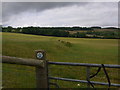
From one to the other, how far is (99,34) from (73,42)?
487 inches

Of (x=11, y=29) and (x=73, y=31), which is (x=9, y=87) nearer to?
(x=73, y=31)

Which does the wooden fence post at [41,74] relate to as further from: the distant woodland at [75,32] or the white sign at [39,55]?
the distant woodland at [75,32]

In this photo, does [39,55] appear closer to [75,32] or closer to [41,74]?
[41,74]

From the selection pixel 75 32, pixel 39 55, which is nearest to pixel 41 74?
pixel 39 55

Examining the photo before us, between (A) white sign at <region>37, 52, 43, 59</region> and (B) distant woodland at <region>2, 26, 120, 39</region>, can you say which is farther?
(B) distant woodland at <region>2, 26, 120, 39</region>

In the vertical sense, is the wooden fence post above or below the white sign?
below

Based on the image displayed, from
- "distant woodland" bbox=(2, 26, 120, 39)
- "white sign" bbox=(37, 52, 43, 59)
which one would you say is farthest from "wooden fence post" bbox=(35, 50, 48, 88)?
"distant woodland" bbox=(2, 26, 120, 39)

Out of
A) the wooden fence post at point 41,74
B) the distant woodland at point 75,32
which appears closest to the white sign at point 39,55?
the wooden fence post at point 41,74

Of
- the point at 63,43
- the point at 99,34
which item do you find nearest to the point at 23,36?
the point at 63,43

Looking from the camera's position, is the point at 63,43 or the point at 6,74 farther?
the point at 63,43

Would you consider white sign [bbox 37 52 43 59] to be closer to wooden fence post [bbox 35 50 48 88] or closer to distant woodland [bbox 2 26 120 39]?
wooden fence post [bbox 35 50 48 88]

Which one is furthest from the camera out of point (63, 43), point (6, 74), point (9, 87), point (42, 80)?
point (63, 43)

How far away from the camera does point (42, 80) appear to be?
3074mm

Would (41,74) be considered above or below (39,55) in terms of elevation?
below
